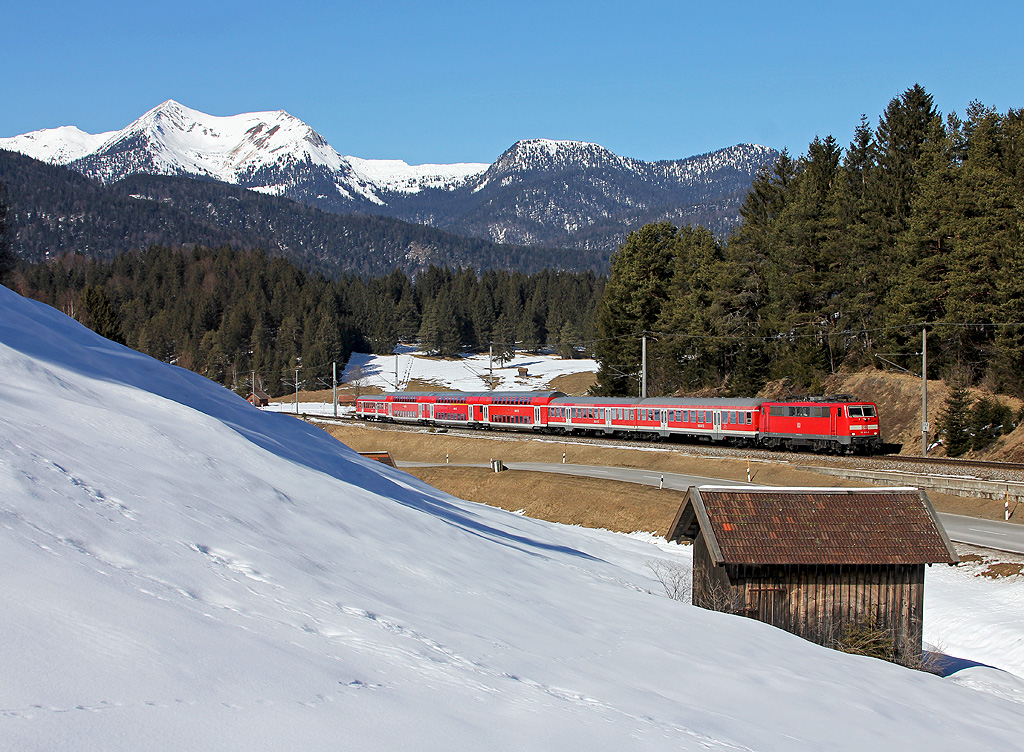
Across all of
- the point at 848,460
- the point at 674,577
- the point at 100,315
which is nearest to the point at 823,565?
the point at 674,577

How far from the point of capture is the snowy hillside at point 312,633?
6.36m

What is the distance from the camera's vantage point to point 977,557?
89.0 ft

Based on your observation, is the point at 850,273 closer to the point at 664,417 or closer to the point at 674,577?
the point at 664,417

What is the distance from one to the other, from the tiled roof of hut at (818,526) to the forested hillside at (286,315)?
132 meters

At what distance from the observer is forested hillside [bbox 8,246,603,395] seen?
507 feet

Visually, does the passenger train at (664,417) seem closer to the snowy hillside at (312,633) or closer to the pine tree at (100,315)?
the pine tree at (100,315)

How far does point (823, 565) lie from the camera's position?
58.6 ft

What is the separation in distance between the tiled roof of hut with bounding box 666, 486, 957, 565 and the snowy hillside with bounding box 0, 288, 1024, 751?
78.2 inches

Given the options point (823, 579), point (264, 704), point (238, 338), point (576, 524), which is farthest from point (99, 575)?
point (238, 338)

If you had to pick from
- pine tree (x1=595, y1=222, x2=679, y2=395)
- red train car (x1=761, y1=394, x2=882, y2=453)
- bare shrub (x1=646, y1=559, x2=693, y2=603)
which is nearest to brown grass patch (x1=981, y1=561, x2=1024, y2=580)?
bare shrub (x1=646, y1=559, x2=693, y2=603)

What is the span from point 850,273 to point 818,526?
4904 centimetres

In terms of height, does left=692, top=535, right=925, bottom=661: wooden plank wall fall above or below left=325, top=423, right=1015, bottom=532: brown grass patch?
above

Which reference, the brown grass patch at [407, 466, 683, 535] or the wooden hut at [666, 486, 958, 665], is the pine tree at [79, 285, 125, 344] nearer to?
the brown grass patch at [407, 466, 683, 535]

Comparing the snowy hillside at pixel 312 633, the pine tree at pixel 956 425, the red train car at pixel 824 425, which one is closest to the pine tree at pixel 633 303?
the red train car at pixel 824 425
